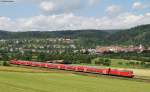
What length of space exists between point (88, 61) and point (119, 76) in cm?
9263

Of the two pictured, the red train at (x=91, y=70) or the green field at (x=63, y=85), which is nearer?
the green field at (x=63, y=85)

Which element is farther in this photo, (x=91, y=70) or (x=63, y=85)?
(x=91, y=70)

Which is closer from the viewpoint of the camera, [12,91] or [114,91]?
[12,91]

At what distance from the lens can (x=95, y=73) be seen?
9075cm

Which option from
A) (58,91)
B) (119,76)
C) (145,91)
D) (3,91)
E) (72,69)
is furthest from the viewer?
(72,69)

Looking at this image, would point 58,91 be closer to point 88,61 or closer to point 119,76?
point 119,76

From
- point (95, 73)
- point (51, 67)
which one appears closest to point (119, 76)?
point (95, 73)

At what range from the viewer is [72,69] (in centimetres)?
10069

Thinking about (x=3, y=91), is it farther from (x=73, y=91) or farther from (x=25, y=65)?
(x=25, y=65)

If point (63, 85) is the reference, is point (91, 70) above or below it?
above

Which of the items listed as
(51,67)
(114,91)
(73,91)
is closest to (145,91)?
(114,91)

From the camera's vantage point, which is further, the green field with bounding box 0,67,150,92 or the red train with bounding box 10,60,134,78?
the red train with bounding box 10,60,134,78

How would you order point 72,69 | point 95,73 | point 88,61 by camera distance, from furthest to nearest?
point 88,61 < point 72,69 < point 95,73

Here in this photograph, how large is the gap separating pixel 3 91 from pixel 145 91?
16465 millimetres
